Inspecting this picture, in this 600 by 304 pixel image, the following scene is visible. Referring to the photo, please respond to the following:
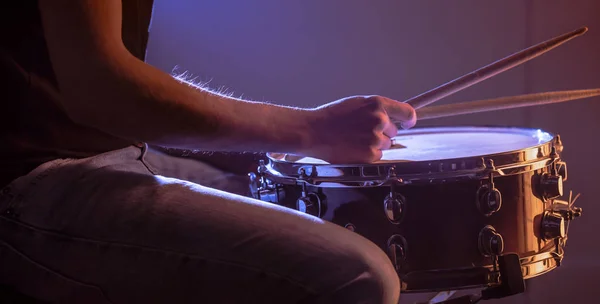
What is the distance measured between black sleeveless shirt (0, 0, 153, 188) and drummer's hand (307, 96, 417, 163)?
0.33 m

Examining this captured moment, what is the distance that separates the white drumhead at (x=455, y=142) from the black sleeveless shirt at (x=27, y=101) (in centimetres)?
40

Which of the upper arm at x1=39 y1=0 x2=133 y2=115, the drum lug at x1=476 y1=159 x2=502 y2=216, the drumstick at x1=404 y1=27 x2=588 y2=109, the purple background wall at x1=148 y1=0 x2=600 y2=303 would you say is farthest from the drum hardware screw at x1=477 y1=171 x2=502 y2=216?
the purple background wall at x1=148 y1=0 x2=600 y2=303

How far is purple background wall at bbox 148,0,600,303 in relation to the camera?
5.48 feet

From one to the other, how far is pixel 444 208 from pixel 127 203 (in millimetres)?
495

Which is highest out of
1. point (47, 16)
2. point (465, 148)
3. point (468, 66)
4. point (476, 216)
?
point (468, 66)

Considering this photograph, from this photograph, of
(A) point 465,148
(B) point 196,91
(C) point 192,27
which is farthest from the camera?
(C) point 192,27

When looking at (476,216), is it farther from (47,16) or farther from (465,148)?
(47,16)

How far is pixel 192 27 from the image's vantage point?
71.7 inches

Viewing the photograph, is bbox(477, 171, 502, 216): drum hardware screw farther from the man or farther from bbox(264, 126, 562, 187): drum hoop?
the man

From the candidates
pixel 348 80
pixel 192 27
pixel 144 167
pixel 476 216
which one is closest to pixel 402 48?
pixel 348 80

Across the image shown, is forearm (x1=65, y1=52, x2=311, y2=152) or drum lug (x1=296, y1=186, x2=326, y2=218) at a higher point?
forearm (x1=65, y1=52, x2=311, y2=152)

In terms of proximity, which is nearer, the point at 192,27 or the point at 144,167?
the point at 144,167

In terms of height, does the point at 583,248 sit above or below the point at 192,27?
below

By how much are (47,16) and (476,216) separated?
0.67 m
